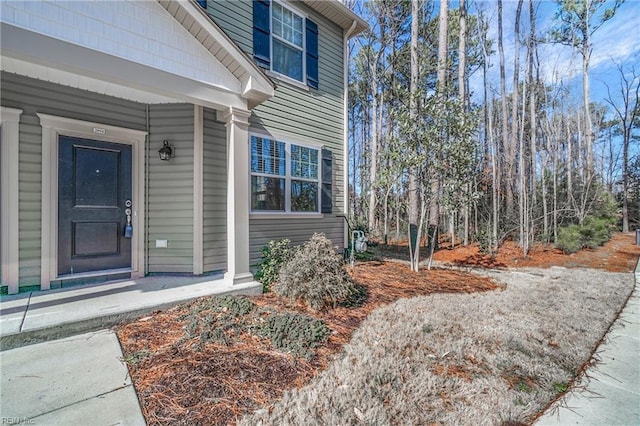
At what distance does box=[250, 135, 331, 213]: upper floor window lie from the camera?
519 centimetres

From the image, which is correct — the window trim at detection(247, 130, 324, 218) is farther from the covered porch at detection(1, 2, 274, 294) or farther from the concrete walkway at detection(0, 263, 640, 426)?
the concrete walkway at detection(0, 263, 640, 426)

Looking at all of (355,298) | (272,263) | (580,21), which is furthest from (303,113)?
(580,21)

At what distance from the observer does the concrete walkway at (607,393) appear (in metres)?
1.84

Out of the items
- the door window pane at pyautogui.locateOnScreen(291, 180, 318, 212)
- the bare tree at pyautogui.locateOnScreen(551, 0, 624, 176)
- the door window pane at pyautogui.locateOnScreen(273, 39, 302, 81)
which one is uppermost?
the bare tree at pyautogui.locateOnScreen(551, 0, 624, 176)

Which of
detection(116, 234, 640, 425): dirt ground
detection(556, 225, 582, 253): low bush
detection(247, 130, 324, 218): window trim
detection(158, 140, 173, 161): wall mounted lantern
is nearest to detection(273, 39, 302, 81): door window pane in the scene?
detection(247, 130, 324, 218): window trim

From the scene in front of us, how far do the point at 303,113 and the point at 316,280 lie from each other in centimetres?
384

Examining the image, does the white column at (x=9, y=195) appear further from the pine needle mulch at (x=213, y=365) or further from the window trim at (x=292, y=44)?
the window trim at (x=292, y=44)

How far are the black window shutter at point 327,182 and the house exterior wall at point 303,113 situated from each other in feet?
0.56

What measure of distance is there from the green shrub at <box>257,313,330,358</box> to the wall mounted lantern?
2950 mm

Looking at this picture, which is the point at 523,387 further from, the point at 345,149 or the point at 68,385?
the point at 345,149

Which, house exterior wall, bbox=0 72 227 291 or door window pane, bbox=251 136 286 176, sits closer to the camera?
house exterior wall, bbox=0 72 227 291

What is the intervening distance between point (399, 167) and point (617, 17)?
14.7 m

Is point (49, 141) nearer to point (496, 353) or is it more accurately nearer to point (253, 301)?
point (253, 301)

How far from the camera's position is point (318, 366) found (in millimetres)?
2297
